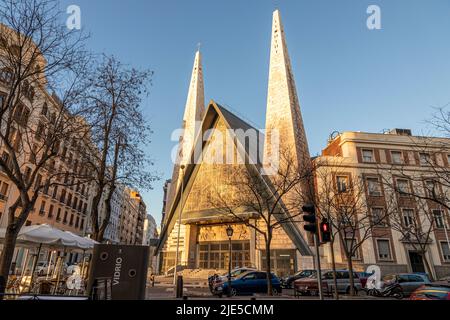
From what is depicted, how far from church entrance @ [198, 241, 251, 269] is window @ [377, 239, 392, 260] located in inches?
523

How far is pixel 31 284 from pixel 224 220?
2245 cm

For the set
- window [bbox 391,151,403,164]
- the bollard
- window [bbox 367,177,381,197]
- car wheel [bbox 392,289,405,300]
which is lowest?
car wheel [bbox 392,289,405,300]

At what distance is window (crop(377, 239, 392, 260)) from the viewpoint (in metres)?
27.3

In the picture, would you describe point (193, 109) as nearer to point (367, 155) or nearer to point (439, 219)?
point (367, 155)

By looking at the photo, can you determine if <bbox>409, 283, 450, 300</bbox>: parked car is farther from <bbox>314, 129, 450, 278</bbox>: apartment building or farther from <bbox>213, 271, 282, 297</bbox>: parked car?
<bbox>314, 129, 450, 278</bbox>: apartment building

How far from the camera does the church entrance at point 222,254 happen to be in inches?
1220

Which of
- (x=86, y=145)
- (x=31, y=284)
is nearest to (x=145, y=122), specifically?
(x=86, y=145)

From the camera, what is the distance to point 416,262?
27.4 metres

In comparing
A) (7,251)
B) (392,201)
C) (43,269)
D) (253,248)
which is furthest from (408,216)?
(43,269)

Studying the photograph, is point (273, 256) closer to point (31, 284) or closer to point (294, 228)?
point (294, 228)

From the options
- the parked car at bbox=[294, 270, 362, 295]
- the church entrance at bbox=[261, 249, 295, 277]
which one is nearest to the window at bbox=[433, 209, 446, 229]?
the church entrance at bbox=[261, 249, 295, 277]

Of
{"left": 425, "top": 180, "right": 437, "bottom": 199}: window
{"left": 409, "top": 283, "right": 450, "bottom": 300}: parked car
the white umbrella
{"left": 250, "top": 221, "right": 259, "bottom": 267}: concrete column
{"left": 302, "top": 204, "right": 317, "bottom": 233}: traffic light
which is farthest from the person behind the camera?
{"left": 250, "top": 221, "right": 259, "bottom": 267}: concrete column

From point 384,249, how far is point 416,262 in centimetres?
334

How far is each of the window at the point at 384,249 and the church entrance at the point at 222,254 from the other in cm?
1328
